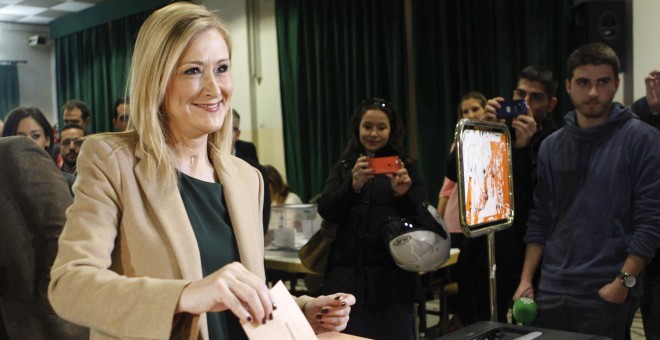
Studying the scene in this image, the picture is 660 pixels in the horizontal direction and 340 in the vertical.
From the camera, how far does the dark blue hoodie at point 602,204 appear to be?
86.7 inches

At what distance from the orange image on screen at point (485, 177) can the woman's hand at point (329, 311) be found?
476mm

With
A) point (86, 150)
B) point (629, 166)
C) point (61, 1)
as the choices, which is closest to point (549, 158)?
point (629, 166)

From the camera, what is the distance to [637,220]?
7.25 ft

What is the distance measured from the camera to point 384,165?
2.96 metres

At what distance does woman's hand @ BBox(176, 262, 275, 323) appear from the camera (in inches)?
33.4

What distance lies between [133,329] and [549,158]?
185 cm

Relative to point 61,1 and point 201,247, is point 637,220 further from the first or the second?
point 61,1

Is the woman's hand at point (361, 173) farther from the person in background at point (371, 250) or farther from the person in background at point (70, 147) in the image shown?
the person in background at point (70, 147)

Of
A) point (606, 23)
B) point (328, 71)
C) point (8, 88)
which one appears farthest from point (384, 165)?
point (8, 88)

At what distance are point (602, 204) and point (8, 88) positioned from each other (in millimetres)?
9878

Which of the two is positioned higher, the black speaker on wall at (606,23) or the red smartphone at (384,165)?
the black speaker on wall at (606,23)

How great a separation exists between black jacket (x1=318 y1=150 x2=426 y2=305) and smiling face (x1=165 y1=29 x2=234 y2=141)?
1.86 m

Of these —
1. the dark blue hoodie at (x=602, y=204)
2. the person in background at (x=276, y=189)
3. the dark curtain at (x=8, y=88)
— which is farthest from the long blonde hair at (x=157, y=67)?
the dark curtain at (x=8, y=88)

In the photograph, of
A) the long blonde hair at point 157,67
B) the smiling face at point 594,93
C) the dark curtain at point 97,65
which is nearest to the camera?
the long blonde hair at point 157,67
